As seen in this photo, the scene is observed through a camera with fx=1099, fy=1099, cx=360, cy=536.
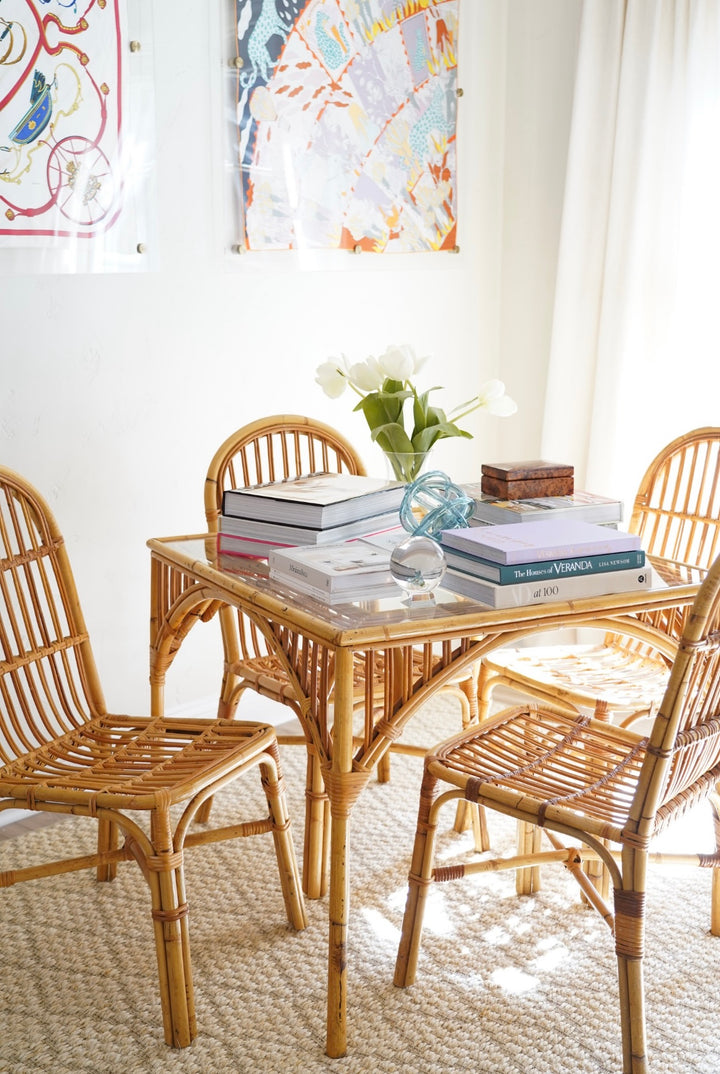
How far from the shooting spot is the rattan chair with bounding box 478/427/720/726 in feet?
6.88

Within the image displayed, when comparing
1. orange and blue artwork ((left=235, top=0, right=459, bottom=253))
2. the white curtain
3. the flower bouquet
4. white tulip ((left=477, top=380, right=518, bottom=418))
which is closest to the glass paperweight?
the flower bouquet

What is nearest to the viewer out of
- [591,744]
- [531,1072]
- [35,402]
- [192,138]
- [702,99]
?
[531,1072]

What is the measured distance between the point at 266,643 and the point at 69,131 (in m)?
1.15

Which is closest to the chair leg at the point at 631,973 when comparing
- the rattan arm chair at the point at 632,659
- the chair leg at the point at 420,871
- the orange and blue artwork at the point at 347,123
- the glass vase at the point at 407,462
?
the chair leg at the point at 420,871

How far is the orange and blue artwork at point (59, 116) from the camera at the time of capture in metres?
2.18

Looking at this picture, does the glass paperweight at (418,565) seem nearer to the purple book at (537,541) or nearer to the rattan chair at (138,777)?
the purple book at (537,541)

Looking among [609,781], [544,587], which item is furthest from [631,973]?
[544,587]

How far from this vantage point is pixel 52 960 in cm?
190

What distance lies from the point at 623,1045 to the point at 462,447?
7.07ft

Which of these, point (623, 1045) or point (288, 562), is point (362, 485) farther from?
point (623, 1045)

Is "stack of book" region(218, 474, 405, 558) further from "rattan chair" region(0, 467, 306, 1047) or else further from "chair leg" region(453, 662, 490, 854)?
"chair leg" region(453, 662, 490, 854)

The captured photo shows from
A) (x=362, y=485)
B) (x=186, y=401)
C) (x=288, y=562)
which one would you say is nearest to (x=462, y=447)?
(x=186, y=401)

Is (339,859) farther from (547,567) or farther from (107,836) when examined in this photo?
(107,836)

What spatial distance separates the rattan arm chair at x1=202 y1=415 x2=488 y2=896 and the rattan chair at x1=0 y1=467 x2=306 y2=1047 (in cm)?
15
